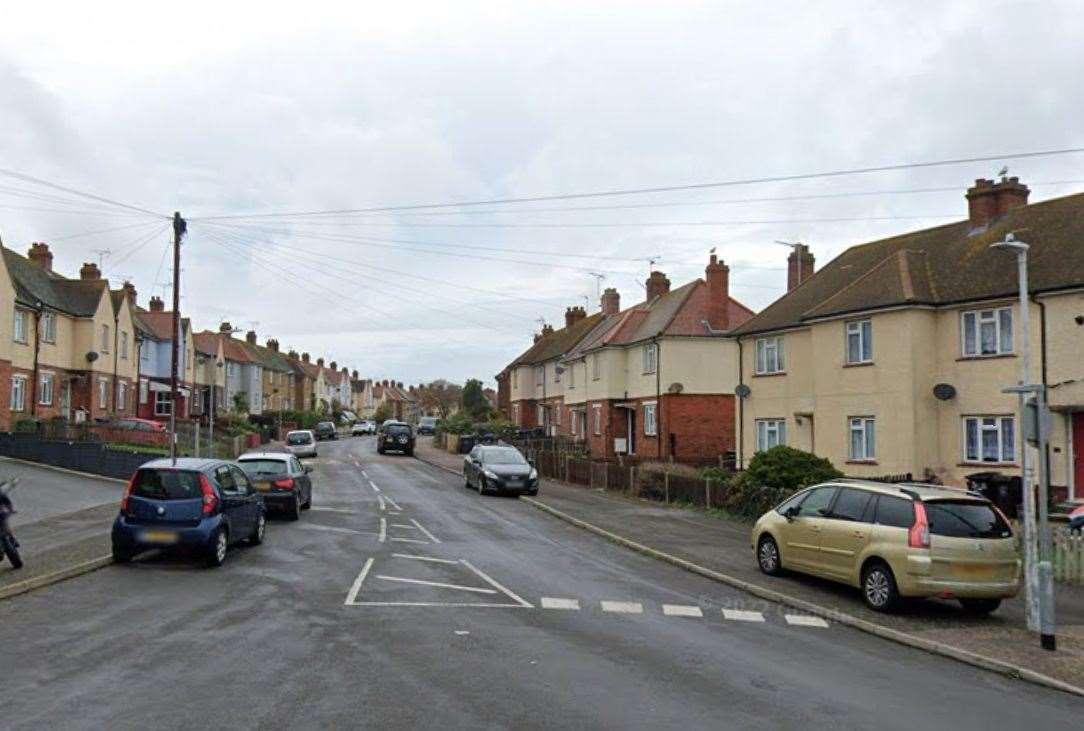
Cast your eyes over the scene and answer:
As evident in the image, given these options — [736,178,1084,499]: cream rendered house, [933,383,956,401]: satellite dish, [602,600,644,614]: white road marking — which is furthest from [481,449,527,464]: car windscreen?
[602,600,644,614]: white road marking

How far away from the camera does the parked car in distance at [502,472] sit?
28.3 meters

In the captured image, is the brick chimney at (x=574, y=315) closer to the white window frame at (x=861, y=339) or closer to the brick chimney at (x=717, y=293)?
the brick chimney at (x=717, y=293)

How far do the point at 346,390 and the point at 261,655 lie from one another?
428 ft

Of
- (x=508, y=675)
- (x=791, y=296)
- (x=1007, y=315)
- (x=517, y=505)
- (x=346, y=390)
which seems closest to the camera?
(x=508, y=675)

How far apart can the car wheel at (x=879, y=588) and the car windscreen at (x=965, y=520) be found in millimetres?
815

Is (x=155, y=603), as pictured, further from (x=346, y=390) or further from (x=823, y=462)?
(x=346, y=390)

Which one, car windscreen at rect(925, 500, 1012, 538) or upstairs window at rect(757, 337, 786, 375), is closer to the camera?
car windscreen at rect(925, 500, 1012, 538)

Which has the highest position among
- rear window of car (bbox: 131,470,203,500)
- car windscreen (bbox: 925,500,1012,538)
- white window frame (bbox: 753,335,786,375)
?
white window frame (bbox: 753,335,786,375)

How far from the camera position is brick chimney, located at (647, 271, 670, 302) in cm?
4719

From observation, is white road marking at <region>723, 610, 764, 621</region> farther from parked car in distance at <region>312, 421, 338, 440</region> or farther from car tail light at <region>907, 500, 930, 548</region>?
parked car in distance at <region>312, 421, 338, 440</region>

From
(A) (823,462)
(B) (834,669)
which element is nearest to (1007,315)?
(A) (823,462)

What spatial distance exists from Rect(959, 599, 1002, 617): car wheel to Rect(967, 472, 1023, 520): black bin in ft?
31.4

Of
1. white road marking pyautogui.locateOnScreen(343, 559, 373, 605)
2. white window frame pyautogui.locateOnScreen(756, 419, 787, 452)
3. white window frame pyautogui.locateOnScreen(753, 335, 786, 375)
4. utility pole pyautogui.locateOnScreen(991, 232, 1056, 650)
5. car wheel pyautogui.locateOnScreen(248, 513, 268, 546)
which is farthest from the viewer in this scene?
white window frame pyautogui.locateOnScreen(753, 335, 786, 375)

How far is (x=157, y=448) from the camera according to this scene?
33969mm
